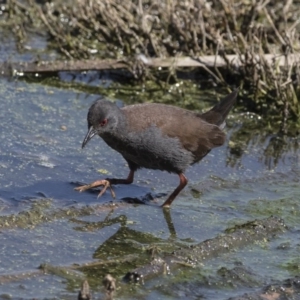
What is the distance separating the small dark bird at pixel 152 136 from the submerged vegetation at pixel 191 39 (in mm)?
1788

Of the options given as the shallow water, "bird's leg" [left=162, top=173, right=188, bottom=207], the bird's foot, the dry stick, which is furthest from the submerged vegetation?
the bird's foot

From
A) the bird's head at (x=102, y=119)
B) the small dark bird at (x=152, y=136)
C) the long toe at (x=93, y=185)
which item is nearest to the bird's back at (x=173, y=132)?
the small dark bird at (x=152, y=136)

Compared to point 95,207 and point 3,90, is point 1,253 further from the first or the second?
point 3,90

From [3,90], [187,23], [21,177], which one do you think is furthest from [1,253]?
[187,23]

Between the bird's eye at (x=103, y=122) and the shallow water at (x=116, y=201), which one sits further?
the bird's eye at (x=103, y=122)

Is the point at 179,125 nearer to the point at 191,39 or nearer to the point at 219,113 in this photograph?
the point at 219,113

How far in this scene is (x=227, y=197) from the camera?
22.1 feet

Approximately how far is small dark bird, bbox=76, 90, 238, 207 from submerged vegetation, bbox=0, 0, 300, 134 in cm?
179

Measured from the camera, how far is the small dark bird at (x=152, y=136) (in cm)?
641

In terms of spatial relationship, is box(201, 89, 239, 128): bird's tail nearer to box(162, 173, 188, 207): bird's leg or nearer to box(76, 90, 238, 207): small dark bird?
box(76, 90, 238, 207): small dark bird

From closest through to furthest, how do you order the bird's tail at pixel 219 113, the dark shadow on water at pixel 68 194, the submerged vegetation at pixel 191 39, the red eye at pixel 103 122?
the dark shadow on water at pixel 68 194, the red eye at pixel 103 122, the bird's tail at pixel 219 113, the submerged vegetation at pixel 191 39

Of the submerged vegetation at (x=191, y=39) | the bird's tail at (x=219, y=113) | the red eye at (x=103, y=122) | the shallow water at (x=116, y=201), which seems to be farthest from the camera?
the submerged vegetation at (x=191, y=39)

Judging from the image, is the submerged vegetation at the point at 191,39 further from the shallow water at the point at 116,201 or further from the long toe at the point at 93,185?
the long toe at the point at 93,185

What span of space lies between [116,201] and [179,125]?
2.65ft
